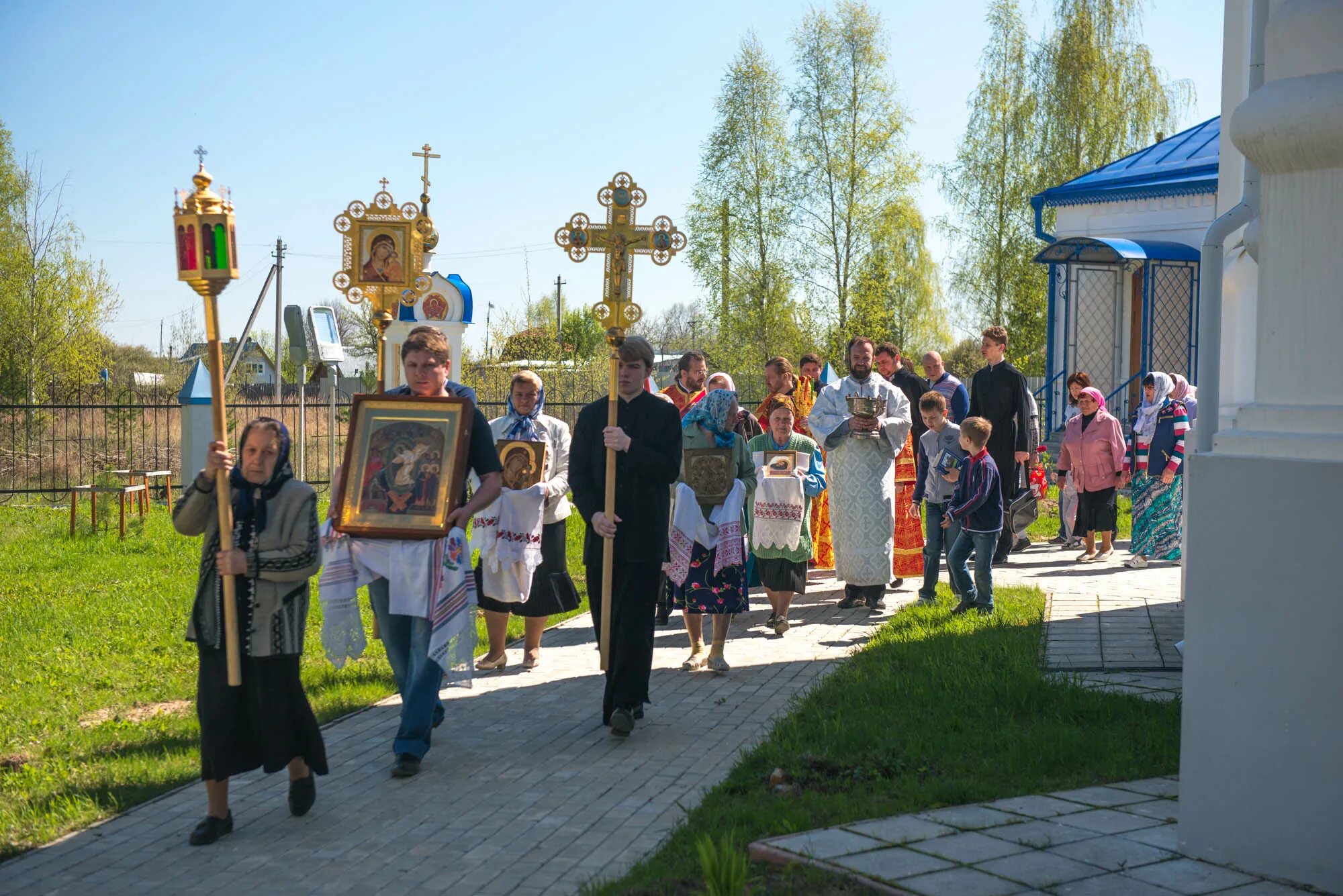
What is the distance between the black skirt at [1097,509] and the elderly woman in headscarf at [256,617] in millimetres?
9545

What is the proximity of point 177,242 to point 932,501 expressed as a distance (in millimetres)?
6408

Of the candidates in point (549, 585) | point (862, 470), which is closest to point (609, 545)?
point (549, 585)

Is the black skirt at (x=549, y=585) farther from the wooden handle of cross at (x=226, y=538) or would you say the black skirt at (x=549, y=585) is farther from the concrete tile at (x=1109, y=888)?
the concrete tile at (x=1109, y=888)

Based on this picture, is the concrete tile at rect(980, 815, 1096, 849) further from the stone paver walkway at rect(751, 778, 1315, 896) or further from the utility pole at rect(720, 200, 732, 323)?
the utility pole at rect(720, 200, 732, 323)

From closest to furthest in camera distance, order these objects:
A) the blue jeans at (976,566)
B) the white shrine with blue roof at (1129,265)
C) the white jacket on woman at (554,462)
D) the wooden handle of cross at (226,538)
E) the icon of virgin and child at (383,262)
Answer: the wooden handle of cross at (226,538) → the icon of virgin and child at (383,262) → the white jacket on woman at (554,462) → the blue jeans at (976,566) → the white shrine with blue roof at (1129,265)

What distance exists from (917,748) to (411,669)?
2.30 meters

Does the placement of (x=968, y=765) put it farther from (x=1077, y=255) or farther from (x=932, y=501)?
(x=1077, y=255)

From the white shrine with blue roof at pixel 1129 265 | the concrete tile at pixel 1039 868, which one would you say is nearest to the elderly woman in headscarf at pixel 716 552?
the concrete tile at pixel 1039 868

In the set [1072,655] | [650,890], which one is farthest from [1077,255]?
[650,890]

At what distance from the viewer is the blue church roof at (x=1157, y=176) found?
68.3ft

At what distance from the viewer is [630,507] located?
692 centimetres

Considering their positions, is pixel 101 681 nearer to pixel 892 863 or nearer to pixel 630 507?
pixel 630 507

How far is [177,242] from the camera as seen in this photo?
17.6ft

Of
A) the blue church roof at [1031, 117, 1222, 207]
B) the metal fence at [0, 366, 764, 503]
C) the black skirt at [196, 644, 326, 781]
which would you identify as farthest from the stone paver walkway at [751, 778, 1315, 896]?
the blue church roof at [1031, 117, 1222, 207]
